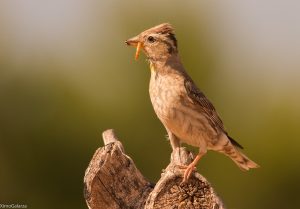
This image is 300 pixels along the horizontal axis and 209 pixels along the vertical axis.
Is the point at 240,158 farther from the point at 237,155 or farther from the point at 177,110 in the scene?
the point at 177,110

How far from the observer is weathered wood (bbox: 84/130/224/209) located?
35.2ft

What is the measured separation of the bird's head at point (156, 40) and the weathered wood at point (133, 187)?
6.02 ft

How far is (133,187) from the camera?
38.0ft

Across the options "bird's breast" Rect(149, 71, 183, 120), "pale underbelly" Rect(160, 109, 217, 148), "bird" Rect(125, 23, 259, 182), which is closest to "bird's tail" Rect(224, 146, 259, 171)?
"bird" Rect(125, 23, 259, 182)

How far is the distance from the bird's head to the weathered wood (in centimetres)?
183

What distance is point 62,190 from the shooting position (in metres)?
25.0

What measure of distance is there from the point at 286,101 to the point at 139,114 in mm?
4052

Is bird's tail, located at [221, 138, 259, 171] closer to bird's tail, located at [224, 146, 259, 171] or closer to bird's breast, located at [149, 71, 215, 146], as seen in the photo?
bird's tail, located at [224, 146, 259, 171]

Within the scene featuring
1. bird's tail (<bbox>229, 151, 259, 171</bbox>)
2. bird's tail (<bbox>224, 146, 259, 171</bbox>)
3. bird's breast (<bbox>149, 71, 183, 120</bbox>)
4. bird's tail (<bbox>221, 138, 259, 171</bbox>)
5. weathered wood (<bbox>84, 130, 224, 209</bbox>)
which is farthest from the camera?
bird's tail (<bbox>229, 151, 259, 171</bbox>)

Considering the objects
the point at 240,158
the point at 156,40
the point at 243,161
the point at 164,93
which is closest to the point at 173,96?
the point at 164,93

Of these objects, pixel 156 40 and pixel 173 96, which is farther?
pixel 156 40

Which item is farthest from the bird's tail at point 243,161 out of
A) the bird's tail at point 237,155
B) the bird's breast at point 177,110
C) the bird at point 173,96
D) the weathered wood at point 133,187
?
the weathered wood at point 133,187

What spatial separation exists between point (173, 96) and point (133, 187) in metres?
1.86

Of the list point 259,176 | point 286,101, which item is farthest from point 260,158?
point 286,101
